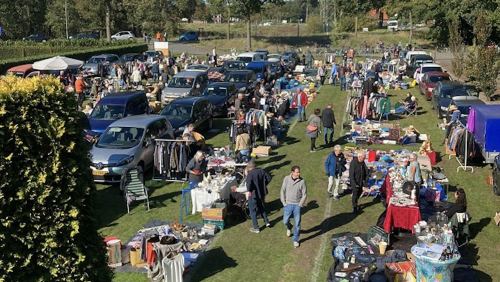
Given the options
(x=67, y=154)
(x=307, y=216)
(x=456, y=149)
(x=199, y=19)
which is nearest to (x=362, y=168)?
(x=307, y=216)

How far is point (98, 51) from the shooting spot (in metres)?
48.2

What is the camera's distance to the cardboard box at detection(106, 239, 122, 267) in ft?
35.0

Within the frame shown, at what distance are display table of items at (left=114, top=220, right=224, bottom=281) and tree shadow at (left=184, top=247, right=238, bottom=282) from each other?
0.14 m

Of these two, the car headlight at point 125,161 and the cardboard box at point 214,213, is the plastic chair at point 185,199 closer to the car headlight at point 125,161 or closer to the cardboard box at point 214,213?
the cardboard box at point 214,213

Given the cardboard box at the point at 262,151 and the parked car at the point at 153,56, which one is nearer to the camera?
the cardboard box at the point at 262,151

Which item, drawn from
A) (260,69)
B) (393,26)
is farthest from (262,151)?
(393,26)

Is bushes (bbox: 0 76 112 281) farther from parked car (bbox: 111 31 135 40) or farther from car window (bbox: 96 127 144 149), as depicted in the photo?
parked car (bbox: 111 31 135 40)

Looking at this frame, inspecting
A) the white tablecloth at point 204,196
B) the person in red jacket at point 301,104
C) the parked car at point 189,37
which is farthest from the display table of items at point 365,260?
the parked car at point 189,37

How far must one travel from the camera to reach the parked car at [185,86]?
27.5 meters

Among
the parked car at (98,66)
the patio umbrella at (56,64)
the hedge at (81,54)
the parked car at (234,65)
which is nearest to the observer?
the patio umbrella at (56,64)

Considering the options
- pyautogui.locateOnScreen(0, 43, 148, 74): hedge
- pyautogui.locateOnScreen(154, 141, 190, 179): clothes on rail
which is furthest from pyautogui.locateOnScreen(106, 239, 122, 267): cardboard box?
pyautogui.locateOnScreen(0, 43, 148, 74): hedge

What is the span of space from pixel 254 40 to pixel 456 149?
53.8 metres

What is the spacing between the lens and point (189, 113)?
69.4ft

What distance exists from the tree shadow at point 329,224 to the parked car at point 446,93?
13100 millimetres
